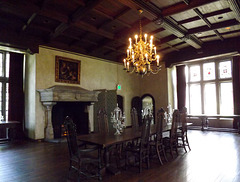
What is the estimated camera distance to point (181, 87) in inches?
395

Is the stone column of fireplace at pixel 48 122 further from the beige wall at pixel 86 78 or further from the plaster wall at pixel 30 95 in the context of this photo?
the plaster wall at pixel 30 95

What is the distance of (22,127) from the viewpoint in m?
7.13

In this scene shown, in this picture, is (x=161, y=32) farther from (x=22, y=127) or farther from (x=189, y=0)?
(x=22, y=127)

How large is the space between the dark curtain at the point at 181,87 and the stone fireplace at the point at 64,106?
15.5 ft

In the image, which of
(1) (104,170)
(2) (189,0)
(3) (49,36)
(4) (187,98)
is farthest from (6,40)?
(4) (187,98)

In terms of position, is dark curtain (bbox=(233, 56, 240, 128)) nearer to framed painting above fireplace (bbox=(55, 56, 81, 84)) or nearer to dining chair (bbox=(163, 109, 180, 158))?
dining chair (bbox=(163, 109, 180, 158))

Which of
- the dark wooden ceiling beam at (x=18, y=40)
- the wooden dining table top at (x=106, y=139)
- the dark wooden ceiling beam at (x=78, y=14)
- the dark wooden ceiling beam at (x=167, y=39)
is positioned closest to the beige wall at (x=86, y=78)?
the dark wooden ceiling beam at (x=18, y=40)

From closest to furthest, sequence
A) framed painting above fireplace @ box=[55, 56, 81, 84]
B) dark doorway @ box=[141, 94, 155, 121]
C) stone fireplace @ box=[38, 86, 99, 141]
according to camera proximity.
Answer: stone fireplace @ box=[38, 86, 99, 141]
framed painting above fireplace @ box=[55, 56, 81, 84]
dark doorway @ box=[141, 94, 155, 121]

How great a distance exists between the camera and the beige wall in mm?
6559

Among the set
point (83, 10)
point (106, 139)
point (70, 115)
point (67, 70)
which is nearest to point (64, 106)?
point (70, 115)

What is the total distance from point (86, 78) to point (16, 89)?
2729mm

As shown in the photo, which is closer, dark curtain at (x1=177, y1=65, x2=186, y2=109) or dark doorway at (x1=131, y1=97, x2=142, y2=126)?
dark curtain at (x1=177, y1=65, x2=186, y2=109)

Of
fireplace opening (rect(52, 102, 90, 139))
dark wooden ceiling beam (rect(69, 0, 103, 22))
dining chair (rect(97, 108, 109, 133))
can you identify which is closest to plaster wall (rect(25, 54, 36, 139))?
fireplace opening (rect(52, 102, 90, 139))

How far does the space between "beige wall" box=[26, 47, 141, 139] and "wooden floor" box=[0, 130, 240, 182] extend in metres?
1.48
